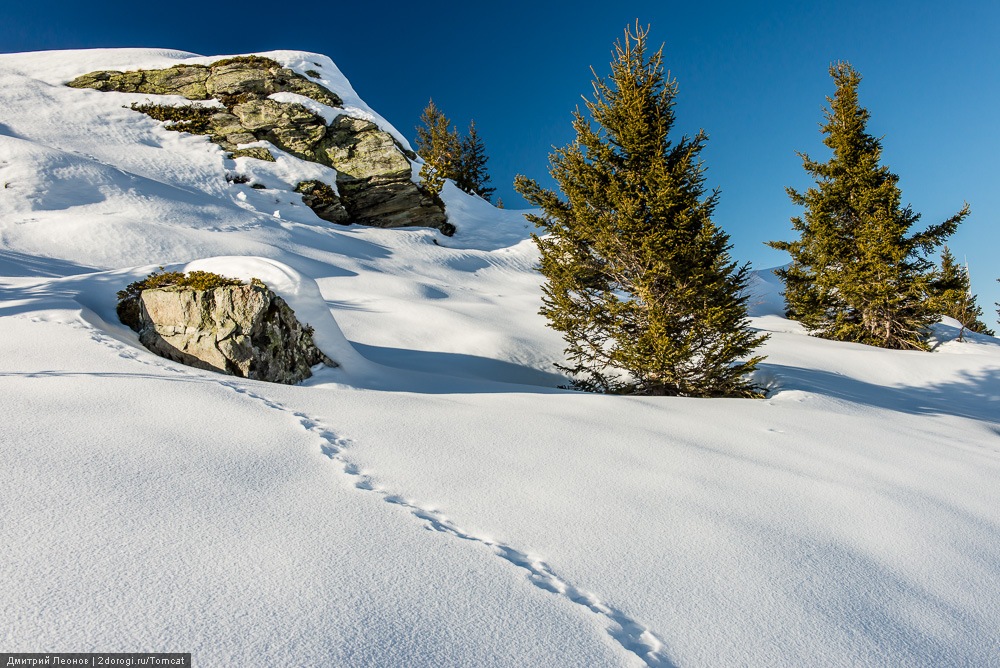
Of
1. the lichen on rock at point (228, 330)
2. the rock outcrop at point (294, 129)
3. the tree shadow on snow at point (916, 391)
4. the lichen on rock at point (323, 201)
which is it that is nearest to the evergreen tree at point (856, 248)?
the tree shadow on snow at point (916, 391)

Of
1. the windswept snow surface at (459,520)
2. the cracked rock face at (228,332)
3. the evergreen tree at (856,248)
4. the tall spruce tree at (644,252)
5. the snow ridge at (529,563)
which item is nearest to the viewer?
the windswept snow surface at (459,520)

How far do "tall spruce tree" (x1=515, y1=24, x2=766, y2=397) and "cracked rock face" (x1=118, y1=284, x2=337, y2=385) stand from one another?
4.56 metres

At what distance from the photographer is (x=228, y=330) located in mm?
6859

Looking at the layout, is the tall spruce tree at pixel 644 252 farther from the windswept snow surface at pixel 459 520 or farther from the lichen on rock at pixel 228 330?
the lichen on rock at pixel 228 330

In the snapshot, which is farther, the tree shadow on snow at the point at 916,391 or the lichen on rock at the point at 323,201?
the lichen on rock at the point at 323,201

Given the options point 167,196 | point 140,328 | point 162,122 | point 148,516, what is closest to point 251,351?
point 140,328

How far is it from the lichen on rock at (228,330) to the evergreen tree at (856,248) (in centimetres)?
1724

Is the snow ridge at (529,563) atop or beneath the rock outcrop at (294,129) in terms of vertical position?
beneath

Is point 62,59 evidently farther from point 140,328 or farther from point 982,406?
point 982,406

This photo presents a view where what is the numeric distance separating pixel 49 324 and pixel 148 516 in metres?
5.88

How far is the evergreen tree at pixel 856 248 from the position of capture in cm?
1566

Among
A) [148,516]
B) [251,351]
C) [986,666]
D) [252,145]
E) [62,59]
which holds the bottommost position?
[986,666]

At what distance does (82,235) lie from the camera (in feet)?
54.8

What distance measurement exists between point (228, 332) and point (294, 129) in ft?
92.4
